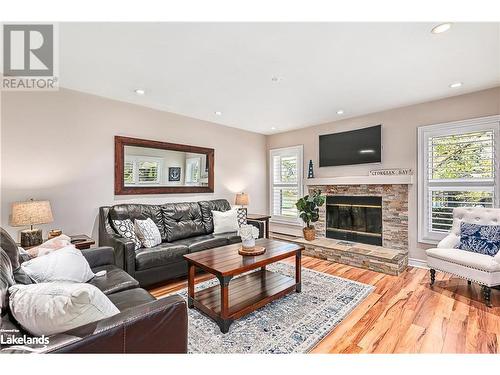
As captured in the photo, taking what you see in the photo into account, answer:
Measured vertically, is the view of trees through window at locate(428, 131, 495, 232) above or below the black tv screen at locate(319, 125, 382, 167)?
below

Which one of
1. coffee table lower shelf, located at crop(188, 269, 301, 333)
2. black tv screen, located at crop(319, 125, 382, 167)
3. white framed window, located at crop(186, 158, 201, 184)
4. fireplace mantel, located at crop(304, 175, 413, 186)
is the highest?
black tv screen, located at crop(319, 125, 382, 167)

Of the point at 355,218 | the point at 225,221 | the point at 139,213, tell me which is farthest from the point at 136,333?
the point at 355,218

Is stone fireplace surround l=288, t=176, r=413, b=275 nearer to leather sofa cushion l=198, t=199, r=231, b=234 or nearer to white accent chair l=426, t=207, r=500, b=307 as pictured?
white accent chair l=426, t=207, r=500, b=307

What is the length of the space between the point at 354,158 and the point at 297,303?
289cm

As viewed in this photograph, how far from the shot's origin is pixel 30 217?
8.16 ft

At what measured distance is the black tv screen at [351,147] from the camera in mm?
4133

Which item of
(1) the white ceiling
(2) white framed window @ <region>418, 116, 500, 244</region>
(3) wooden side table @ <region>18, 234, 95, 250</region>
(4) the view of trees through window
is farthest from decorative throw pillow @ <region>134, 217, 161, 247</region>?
(4) the view of trees through window

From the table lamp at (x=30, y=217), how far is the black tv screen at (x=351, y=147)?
14.2 feet

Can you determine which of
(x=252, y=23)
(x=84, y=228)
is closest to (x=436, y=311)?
(x=252, y=23)

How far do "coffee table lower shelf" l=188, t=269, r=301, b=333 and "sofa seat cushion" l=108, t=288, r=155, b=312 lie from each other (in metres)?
0.61

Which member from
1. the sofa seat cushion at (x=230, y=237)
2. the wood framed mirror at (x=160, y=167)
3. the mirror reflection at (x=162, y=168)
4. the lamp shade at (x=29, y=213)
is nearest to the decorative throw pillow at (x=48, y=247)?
the lamp shade at (x=29, y=213)

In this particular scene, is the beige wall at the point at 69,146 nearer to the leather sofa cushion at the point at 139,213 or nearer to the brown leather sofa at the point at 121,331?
the leather sofa cushion at the point at 139,213

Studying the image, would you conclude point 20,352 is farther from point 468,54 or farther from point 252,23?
point 468,54

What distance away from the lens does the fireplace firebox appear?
419 cm
